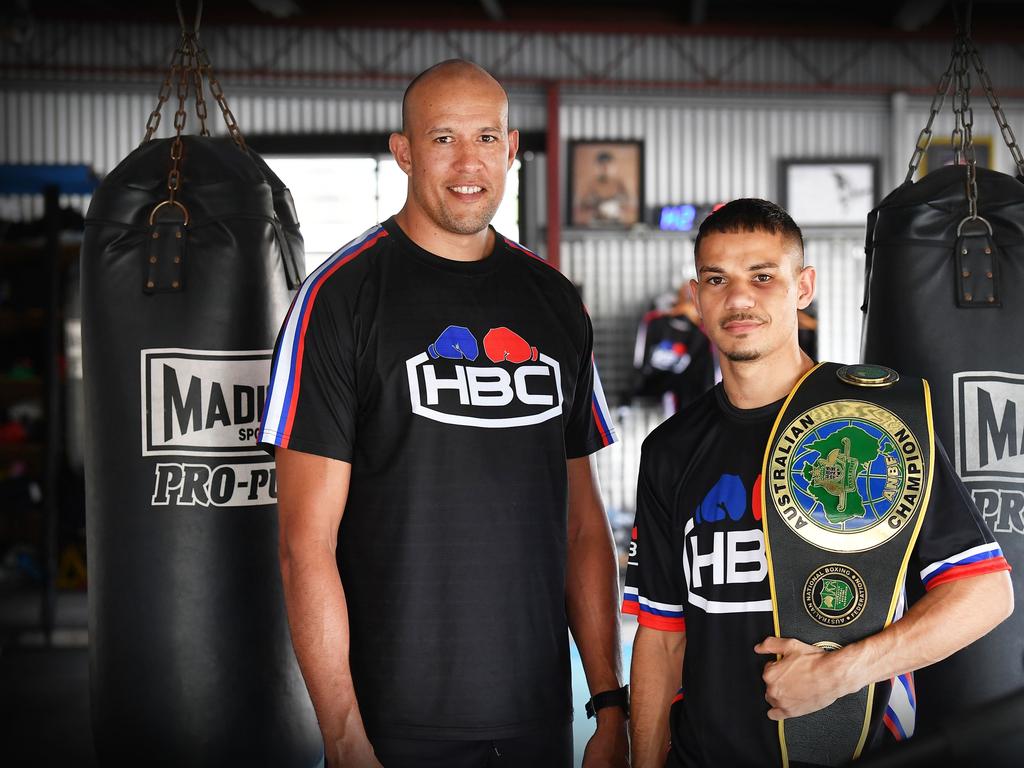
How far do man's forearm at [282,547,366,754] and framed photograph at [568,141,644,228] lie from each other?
21.6ft

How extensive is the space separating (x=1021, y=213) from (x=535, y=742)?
1472 mm

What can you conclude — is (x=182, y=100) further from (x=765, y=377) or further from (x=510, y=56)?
(x=510, y=56)

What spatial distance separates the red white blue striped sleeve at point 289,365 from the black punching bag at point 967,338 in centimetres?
118

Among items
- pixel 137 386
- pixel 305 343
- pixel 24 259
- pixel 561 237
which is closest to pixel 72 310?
pixel 24 259

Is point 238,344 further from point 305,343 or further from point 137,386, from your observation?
point 305,343

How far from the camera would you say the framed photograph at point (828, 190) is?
7.86 meters

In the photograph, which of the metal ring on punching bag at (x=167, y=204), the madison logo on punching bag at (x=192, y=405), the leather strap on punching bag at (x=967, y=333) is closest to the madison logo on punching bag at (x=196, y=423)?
the madison logo on punching bag at (x=192, y=405)

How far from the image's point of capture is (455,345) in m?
1.67

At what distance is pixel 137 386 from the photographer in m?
1.89

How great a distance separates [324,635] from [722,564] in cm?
68

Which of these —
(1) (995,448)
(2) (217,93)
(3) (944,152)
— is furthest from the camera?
(3) (944,152)

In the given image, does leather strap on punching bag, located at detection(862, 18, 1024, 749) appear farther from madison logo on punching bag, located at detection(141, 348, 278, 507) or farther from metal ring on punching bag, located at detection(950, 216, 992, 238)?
madison logo on punching bag, located at detection(141, 348, 278, 507)

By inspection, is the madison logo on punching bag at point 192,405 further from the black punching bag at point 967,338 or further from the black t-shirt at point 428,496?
the black punching bag at point 967,338

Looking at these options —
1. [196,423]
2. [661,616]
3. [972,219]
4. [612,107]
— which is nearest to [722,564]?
[661,616]
